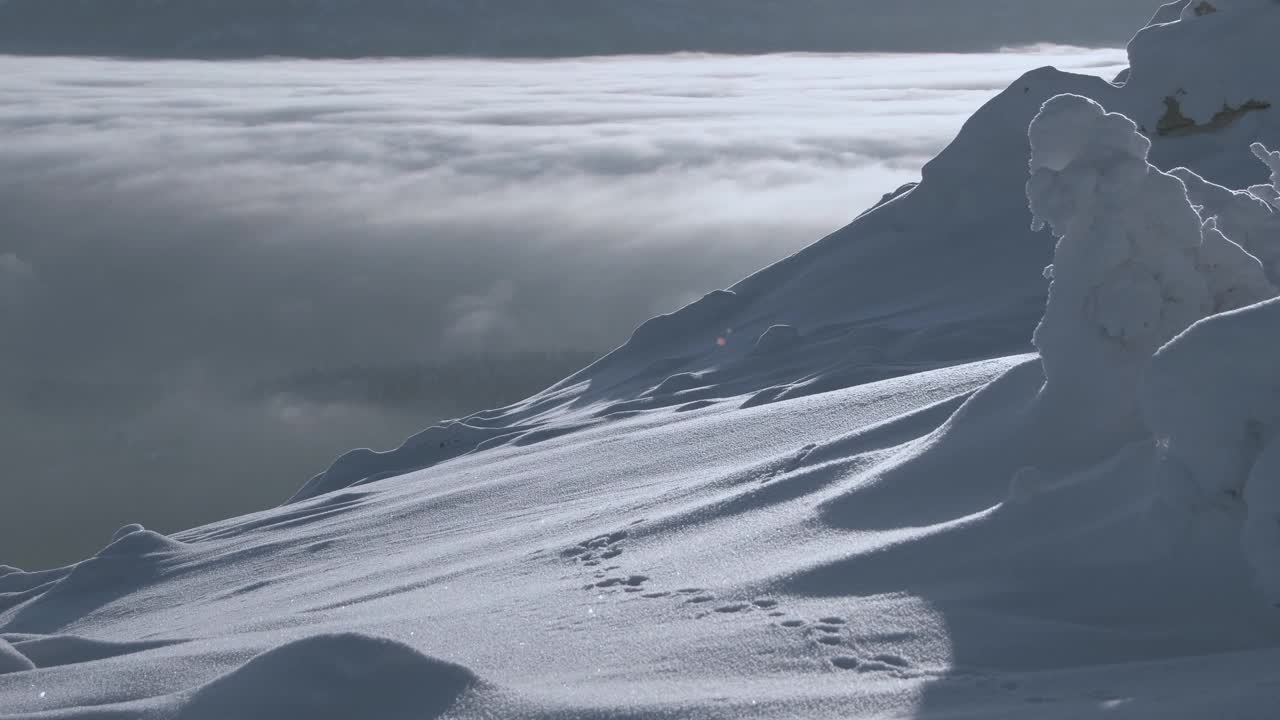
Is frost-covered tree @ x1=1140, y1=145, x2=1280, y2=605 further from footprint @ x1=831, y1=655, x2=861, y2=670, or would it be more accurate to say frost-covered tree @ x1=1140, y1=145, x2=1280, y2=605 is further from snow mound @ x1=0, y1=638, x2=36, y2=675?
snow mound @ x1=0, y1=638, x2=36, y2=675

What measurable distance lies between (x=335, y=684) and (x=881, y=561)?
2.42m

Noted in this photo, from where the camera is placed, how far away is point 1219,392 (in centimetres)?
446

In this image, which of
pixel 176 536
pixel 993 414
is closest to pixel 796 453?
pixel 993 414

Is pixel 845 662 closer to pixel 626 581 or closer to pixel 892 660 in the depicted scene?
pixel 892 660

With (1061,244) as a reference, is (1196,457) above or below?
below

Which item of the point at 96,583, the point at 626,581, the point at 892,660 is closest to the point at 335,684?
the point at 626,581

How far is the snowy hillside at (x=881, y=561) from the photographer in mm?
4312

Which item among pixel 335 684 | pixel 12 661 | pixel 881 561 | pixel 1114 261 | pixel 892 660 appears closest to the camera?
pixel 892 660

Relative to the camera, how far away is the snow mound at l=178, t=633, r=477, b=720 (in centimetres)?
443

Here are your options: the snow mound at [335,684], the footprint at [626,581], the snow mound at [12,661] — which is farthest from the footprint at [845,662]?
the snow mound at [12,661]

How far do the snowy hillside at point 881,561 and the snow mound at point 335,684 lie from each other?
0.04 ft

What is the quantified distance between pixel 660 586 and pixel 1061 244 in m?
2.83

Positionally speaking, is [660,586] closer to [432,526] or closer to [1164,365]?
[1164,365]

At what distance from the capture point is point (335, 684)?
15.0ft
